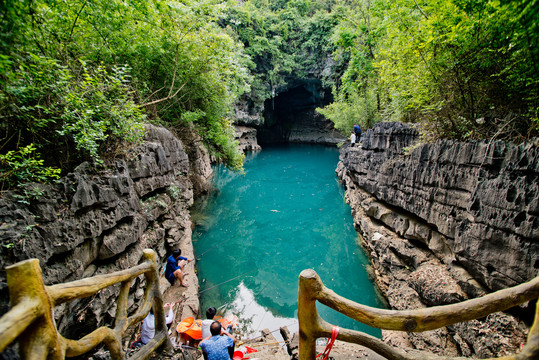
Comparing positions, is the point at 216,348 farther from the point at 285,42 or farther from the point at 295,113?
the point at 295,113

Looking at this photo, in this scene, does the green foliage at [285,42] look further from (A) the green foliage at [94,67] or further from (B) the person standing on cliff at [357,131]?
(A) the green foliage at [94,67]

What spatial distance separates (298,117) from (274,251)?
3444cm

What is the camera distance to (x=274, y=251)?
8734 millimetres

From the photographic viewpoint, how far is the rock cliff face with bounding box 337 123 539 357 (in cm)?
305

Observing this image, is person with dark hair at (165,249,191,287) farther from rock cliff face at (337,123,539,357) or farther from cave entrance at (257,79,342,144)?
cave entrance at (257,79,342,144)

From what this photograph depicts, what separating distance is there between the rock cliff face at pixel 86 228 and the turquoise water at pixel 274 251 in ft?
5.55

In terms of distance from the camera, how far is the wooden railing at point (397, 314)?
150 cm

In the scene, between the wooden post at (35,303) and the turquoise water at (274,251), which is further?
the turquoise water at (274,251)

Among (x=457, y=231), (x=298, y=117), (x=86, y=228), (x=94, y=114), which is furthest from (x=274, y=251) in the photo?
(x=298, y=117)

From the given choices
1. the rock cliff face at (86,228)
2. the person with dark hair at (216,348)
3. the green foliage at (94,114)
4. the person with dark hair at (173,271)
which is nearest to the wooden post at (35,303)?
the rock cliff face at (86,228)

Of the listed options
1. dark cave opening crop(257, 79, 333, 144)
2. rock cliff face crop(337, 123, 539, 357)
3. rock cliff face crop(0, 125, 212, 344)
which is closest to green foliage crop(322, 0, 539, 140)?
rock cliff face crop(337, 123, 539, 357)

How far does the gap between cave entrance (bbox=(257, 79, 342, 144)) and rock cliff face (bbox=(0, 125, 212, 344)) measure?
30908 millimetres

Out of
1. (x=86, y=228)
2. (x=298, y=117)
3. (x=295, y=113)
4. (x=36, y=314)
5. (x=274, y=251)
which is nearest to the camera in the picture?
(x=36, y=314)

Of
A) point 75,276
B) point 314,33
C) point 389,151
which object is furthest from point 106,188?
point 314,33
